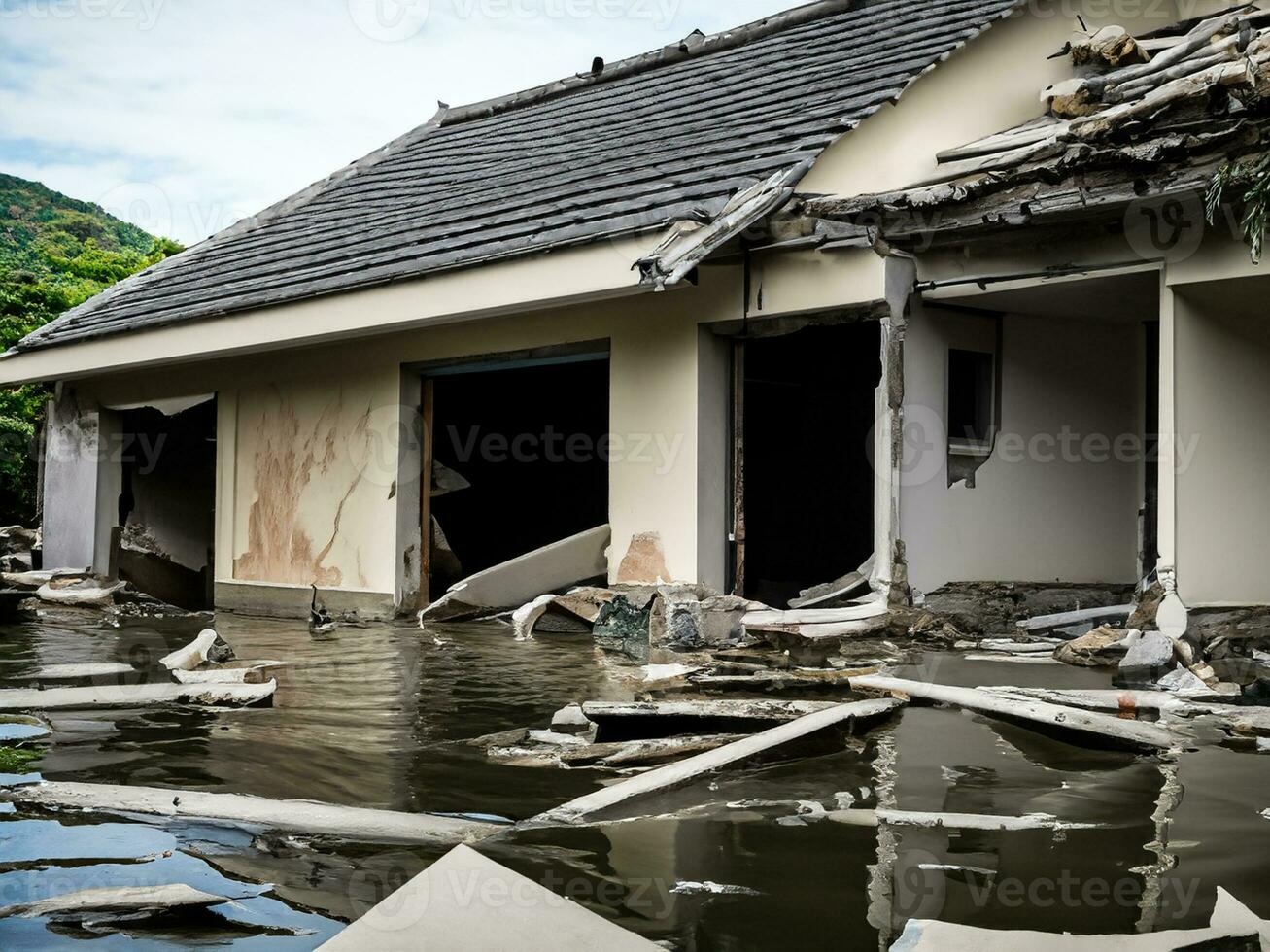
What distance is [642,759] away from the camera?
448cm

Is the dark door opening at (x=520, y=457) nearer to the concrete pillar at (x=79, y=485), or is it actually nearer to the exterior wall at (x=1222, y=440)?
the concrete pillar at (x=79, y=485)

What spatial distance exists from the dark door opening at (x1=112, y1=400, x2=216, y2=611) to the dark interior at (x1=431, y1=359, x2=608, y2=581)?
3945mm

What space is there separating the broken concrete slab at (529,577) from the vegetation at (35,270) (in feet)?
36.4

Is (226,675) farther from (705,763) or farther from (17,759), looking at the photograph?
→ (705,763)

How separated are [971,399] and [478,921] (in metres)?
6.94

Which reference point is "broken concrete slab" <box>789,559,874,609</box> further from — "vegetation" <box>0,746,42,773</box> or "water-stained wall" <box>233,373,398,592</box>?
"vegetation" <box>0,746,42,773</box>

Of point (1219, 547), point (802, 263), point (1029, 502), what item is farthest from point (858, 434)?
point (1219, 547)

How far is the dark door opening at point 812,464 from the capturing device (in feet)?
37.2

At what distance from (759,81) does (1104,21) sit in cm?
291

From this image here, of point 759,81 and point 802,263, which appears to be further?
point 759,81

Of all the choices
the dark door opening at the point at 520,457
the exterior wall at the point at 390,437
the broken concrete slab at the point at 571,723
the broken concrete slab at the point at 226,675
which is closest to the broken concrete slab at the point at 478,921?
the broken concrete slab at the point at 571,723

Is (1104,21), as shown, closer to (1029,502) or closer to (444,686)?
(1029,502)

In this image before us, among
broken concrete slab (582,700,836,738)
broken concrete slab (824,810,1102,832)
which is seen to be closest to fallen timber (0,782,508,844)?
broken concrete slab (824,810,1102,832)

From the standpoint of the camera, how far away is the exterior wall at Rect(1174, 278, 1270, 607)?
6895 mm
